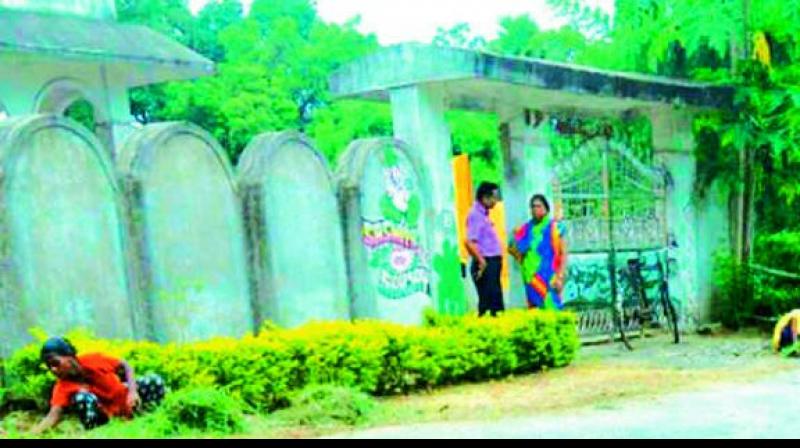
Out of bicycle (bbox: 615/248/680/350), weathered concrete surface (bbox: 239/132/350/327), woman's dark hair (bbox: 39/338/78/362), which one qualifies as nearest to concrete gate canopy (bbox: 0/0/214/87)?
weathered concrete surface (bbox: 239/132/350/327)

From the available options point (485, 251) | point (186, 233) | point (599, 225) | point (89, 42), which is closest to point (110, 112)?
point (89, 42)

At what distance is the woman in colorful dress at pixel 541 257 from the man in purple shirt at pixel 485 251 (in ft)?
3.50

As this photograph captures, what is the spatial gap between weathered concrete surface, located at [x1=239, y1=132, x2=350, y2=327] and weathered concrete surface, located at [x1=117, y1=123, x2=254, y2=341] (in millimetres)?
155

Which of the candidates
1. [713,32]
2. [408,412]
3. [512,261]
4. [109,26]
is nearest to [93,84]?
[109,26]

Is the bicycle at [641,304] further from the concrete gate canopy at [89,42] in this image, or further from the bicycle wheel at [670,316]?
the concrete gate canopy at [89,42]

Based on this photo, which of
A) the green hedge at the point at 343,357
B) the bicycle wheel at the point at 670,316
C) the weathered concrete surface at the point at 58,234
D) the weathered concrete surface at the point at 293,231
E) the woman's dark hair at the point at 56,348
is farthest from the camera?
the bicycle wheel at the point at 670,316

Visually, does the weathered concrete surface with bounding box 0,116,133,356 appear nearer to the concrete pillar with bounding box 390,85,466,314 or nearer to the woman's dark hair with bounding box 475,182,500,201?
the concrete pillar with bounding box 390,85,466,314

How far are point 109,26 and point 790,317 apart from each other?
10.0 metres

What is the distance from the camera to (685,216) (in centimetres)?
1452

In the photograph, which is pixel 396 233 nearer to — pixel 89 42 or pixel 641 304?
pixel 641 304

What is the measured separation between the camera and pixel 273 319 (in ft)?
30.3

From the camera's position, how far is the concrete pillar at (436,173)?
1080 cm

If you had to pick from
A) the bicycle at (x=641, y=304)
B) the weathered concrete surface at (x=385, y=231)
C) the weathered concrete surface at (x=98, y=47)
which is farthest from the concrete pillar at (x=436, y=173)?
the weathered concrete surface at (x=98, y=47)

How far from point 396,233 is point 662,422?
14.5ft
